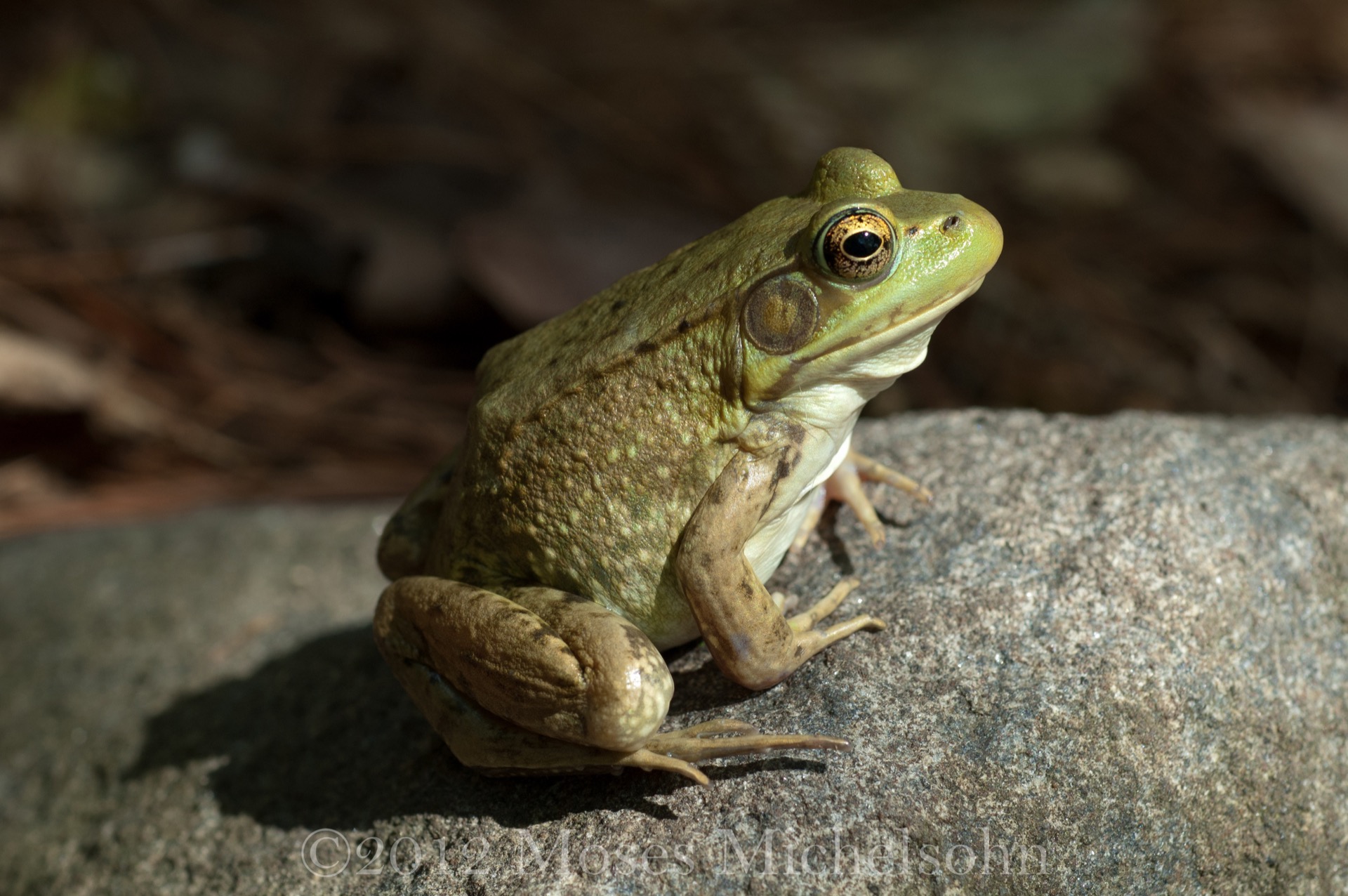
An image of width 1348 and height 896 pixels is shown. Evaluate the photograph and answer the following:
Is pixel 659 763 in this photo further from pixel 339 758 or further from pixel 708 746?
pixel 339 758

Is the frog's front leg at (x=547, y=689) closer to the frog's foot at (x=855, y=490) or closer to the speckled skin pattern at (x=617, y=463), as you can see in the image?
the speckled skin pattern at (x=617, y=463)

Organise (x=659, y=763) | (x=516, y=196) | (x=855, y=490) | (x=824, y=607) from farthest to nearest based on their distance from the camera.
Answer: (x=516, y=196)
(x=855, y=490)
(x=824, y=607)
(x=659, y=763)

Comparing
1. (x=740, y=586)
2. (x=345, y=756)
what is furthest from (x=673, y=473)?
(x=345, y=756)

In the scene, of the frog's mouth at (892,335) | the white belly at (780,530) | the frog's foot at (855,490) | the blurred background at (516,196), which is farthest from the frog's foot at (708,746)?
the blurred background at (516,196)

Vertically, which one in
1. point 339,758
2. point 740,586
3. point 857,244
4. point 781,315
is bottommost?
point 339,758

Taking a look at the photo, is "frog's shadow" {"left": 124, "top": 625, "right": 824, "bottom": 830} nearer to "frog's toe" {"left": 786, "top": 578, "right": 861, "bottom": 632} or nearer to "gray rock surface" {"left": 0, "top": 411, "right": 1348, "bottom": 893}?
"gray rock surface" {"left": 0, "top": 411, "right": 1348, "bottom": 893}

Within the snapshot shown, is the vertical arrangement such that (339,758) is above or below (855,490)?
below
